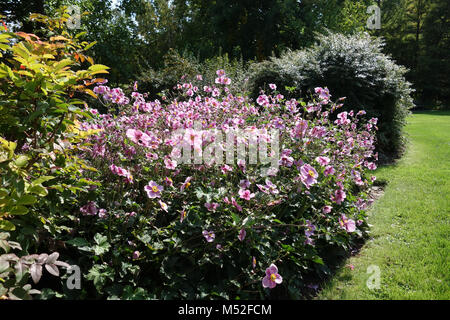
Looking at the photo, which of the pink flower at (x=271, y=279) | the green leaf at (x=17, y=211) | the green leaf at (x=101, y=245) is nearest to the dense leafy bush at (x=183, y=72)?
the green leaf at (x=101, y=245)

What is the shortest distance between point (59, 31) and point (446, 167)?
6.04 meters

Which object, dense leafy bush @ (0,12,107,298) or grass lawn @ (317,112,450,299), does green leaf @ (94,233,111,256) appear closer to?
dense leafy bush @ (0,12,107,298)

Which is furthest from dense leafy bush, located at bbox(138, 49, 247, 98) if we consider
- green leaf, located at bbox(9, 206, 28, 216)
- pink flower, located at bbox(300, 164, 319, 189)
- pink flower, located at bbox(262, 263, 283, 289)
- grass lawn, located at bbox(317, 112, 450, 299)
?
green leaf, located at bbox(9, 206, 28, 216)

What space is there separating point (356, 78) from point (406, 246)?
4.24 m

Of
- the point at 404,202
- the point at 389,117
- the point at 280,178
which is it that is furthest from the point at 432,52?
the point at 280,178

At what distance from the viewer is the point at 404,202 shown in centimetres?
393

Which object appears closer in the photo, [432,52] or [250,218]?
[250,218]

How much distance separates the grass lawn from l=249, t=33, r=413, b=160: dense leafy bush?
182 centimetres

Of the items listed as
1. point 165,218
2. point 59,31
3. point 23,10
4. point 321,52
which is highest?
point 23,10

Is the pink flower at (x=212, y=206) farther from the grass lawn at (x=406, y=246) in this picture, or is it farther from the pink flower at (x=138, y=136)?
the grass lawn at (x=406, y=246)

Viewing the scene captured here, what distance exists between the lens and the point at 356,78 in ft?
20.6

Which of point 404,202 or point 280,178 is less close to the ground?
point 280,178

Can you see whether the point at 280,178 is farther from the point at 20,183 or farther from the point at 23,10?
the point at 23,10
